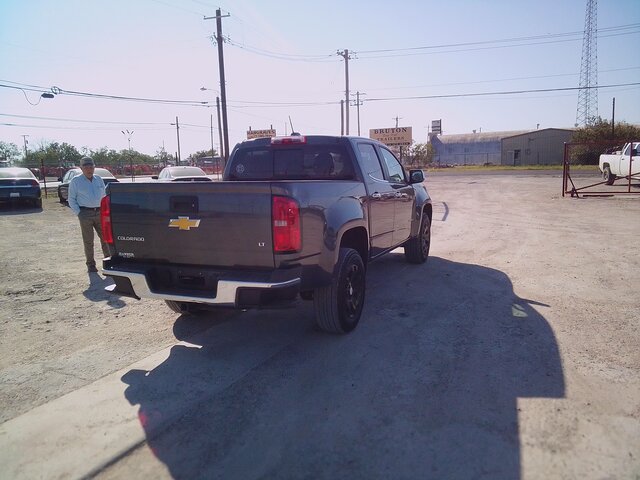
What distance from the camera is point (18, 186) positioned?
16891 mm

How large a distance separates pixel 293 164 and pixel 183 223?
77.0 inches

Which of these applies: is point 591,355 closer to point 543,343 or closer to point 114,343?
point 543,343

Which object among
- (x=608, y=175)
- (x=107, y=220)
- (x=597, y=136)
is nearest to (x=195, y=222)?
(x=107, y=220)

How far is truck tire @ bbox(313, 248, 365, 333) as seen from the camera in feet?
14.0

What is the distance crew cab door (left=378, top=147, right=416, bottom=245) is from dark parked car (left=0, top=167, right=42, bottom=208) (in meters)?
15.8

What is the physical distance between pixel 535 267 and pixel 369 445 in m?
5.50

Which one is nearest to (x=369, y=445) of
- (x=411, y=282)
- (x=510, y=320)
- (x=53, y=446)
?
(x=53, y=446)

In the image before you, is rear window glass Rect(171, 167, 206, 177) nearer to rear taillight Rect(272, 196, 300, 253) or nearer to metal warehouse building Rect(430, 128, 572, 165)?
rear taillight Rect(272, 196, 300, 253)

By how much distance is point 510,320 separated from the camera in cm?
487

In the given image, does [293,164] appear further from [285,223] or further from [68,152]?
[68,152]

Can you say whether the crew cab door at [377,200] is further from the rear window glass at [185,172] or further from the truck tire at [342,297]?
the rear window glass at [185,172]

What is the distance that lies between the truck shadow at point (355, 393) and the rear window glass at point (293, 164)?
1.61m

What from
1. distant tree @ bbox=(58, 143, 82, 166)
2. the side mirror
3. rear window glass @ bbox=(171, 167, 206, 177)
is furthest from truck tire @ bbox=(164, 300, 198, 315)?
distant tree @ bbox=(58, 143, 82, 166)

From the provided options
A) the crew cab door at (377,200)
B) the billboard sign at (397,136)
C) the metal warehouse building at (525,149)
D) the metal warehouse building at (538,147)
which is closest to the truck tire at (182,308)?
the crew cab door at (377,200)
